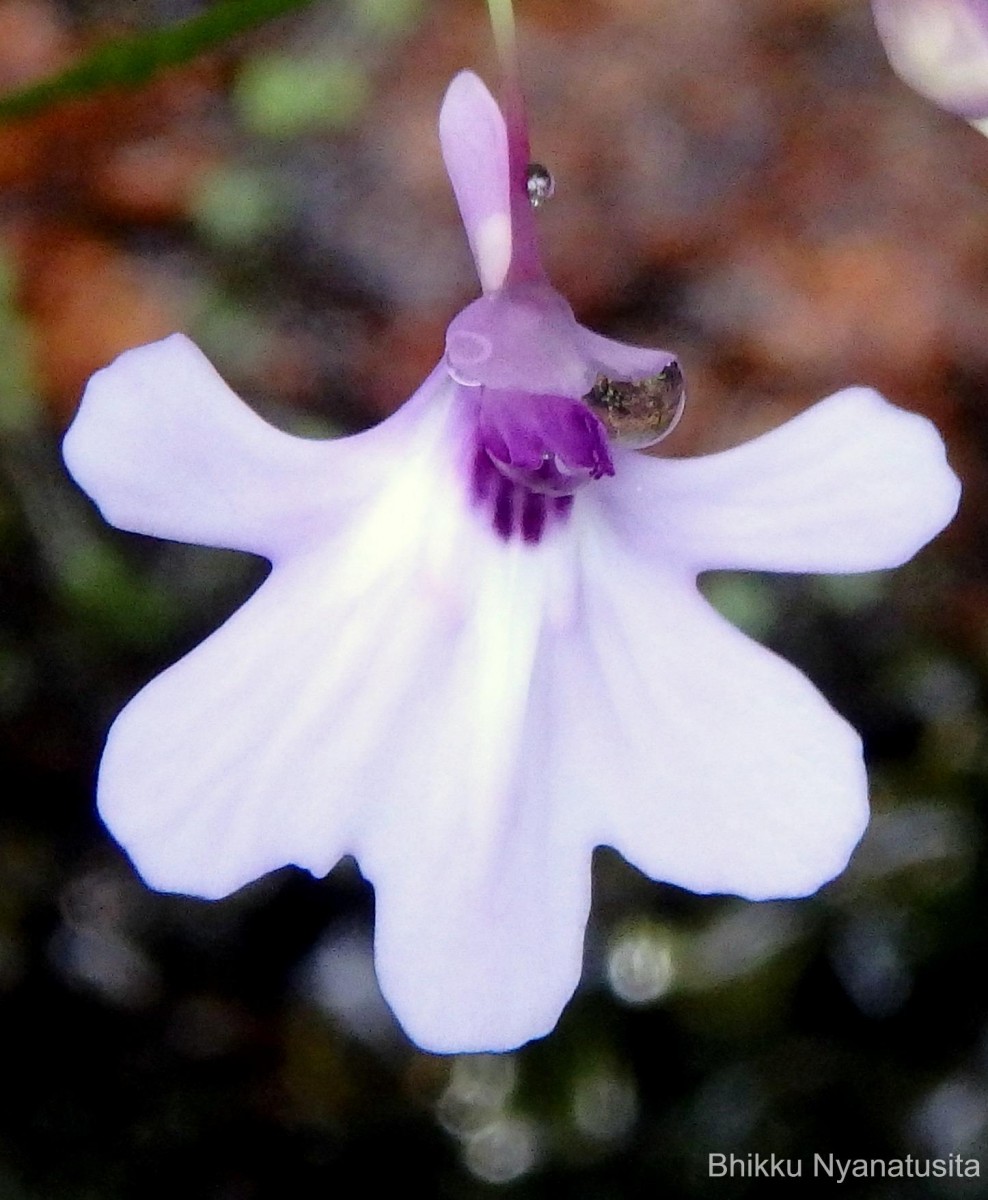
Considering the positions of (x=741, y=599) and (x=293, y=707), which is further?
(x=741, y=599)

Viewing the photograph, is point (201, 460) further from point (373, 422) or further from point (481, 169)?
point (373, 422)

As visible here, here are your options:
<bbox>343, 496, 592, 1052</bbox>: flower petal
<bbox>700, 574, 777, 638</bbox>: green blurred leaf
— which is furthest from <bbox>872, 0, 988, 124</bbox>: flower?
<bbox>700, 574, 777, 638</bbox>: green blurred leaf

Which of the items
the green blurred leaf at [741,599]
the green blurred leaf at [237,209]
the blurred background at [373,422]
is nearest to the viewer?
the blurred background at [373,422]

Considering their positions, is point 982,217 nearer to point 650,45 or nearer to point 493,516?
point 650,45

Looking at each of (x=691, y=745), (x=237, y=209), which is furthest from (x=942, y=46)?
(x=237, y=209)

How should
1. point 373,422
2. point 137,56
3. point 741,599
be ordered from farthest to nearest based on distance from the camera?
point 373,422 < point 741,599 < point 137,56

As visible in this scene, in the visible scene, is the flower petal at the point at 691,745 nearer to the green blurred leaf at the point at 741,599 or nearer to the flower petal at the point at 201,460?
the flower petal at the point at 201,460

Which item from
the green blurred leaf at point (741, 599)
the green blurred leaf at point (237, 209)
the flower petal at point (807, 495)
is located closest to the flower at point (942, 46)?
the flower petal at point (807, 495)
